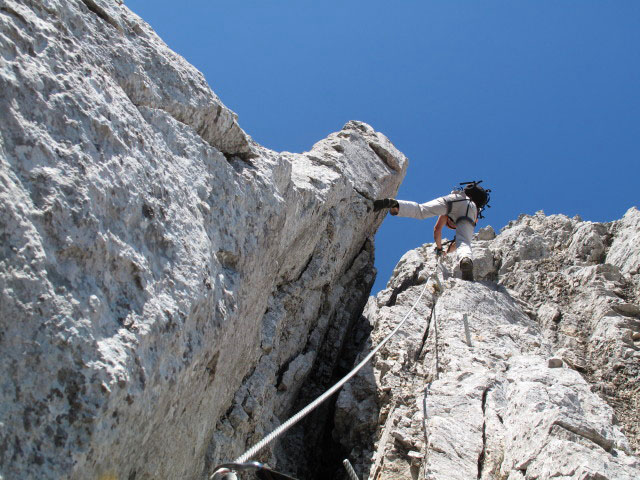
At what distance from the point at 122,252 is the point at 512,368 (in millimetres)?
7190

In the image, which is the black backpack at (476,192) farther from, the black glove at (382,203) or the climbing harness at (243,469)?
the climbing harness at (243,469)

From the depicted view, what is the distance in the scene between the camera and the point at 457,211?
52.9 feet

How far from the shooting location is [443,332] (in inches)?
466

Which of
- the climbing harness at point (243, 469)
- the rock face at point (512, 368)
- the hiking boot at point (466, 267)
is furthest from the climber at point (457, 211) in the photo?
the climbing harness at point (243, 469)

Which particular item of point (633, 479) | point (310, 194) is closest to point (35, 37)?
point (310, 194)

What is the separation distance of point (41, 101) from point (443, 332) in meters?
9.10

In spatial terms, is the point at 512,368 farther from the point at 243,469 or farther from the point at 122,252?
the point at 122,252

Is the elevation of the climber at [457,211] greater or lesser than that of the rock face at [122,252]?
greater

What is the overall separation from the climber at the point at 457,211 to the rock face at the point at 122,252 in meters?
6.66

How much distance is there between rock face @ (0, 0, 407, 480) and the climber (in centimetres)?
666

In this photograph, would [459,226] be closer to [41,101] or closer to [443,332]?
[443,332]

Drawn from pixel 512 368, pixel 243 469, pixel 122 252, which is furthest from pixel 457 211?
pixel 243 469

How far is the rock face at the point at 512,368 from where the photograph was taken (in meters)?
7.45

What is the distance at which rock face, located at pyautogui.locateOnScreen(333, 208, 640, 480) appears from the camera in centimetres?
745
